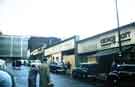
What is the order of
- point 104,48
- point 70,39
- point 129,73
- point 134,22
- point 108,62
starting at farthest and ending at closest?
point 70,39 < point 104,48 < point 108,62 < point 134,22 < point 129,73

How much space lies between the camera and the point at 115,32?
29500 mm

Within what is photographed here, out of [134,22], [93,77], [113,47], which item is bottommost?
[93,77]

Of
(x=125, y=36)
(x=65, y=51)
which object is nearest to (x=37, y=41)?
(x=65, y=51)

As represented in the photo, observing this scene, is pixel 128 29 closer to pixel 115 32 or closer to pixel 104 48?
pixel 115 32

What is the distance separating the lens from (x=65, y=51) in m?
48.4

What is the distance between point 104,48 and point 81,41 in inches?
343

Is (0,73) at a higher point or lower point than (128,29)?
lower

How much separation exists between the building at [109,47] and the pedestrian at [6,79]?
18.2 m

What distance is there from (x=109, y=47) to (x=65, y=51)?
1839cm

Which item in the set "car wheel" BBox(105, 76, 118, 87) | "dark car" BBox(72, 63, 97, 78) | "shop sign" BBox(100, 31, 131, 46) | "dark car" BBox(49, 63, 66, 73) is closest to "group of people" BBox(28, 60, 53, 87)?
"car wheel" BBox(105, 76, 118, 87)

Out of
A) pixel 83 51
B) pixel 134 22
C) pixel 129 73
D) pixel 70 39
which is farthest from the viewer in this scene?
pixel 70 39

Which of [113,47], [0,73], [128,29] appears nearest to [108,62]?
[113,47]

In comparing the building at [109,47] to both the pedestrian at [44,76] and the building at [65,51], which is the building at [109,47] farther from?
the pedestrian at [44,76]

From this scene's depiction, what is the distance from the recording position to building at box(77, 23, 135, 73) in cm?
2527
